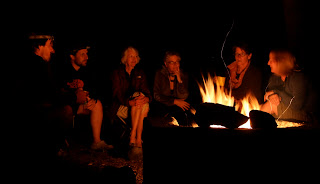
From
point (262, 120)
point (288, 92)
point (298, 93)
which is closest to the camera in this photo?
point (262, 120)

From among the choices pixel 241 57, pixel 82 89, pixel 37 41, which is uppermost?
pixel 37 41

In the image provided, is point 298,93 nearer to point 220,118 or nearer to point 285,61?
→ point 285,61

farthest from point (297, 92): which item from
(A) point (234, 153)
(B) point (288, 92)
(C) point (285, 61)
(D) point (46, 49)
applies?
(D) point (46, 49)

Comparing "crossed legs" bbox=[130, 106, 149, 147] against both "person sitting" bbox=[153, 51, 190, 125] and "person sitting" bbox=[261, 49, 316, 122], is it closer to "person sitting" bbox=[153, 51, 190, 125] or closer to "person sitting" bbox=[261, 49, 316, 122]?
"person sitting" bbox=[153, 51, 190, 125]

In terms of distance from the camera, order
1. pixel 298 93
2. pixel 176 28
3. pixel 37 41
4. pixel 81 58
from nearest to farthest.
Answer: pixel 298 93
pixel 37 41
pixel 81 58
pixel 176 28

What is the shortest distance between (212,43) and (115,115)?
2.84m

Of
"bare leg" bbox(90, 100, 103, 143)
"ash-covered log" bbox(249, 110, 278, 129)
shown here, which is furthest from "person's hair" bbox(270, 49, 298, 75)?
"bare leg" bbox(90, 100, 103, 143)

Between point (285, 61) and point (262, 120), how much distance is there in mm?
1745

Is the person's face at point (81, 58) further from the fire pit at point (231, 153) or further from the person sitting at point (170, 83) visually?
the fire pit at point (231, 153)

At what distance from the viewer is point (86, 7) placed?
6082mm

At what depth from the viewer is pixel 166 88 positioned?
5168 millimetres

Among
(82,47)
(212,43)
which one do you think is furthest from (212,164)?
(212,43)

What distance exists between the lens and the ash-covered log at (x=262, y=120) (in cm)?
285

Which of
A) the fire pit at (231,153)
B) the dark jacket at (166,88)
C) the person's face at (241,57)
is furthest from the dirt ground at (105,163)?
the person's face at (241,57)
